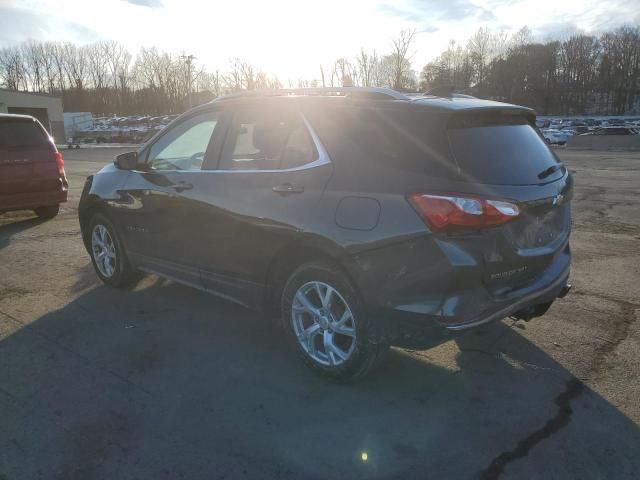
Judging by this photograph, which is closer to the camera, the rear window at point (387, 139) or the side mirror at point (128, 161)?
the rear window at point (387, 139)

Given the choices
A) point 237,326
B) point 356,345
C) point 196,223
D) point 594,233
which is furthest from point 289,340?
point 594,233

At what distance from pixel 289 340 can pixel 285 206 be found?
90 cm

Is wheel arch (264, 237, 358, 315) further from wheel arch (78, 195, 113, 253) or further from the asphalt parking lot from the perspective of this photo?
wheel arch (78, 195, 113, 253)

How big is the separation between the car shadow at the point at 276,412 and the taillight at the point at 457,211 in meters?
1.09

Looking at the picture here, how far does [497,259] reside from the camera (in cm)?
275

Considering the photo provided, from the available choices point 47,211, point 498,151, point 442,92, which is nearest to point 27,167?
point 47,211

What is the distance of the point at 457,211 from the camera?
2.63 m

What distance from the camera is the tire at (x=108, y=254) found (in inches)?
195

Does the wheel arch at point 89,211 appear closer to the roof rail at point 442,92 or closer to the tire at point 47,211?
the roof rail at point 442,92

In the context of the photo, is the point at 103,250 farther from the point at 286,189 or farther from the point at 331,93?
the point at 331,93

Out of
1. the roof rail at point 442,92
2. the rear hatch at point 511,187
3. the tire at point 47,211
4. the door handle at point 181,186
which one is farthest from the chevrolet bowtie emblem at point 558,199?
the tire at point 47,211

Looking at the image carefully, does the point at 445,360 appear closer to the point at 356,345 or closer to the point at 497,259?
the point at 356,345

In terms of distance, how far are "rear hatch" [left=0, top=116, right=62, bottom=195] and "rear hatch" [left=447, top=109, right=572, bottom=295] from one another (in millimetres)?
7467

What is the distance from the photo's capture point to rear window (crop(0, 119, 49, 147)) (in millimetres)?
8031
